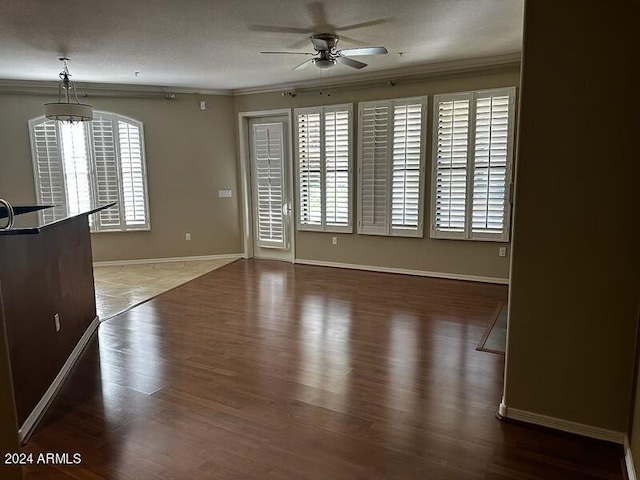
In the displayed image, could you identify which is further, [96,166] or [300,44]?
[96,166]

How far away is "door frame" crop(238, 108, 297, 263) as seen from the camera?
6.65 m

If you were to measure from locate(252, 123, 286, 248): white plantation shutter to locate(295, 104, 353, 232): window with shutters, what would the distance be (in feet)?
1.41

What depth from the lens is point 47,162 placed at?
6.27m

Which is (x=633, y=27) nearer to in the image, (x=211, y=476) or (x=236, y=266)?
(x=211, y=476)

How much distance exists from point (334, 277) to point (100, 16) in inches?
155

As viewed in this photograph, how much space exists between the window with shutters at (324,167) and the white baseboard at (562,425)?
4.04 metres

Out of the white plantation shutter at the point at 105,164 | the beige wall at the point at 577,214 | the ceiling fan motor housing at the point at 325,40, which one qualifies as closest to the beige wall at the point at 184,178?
the white plantation shutter at the point at 105,164

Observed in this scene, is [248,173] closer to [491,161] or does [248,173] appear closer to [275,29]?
[275,29]

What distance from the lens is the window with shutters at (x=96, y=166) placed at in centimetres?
626

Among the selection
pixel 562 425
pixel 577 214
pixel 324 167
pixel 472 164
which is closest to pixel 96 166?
pixel 324 167

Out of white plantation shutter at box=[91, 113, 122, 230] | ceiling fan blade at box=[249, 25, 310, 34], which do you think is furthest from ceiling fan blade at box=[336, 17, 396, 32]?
white plantation shutter at box=[91, 113, 122, 230]

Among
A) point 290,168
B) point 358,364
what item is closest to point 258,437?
point 358,364

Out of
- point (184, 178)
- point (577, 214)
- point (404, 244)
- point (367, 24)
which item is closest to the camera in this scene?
point (577, 214)

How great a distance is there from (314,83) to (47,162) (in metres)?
4.11
